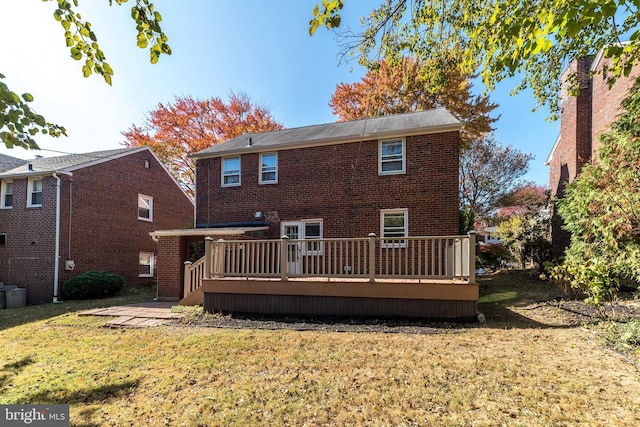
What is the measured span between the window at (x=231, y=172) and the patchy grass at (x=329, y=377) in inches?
284

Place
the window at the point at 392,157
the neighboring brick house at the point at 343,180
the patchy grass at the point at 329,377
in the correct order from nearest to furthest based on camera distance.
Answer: the patchy grass at the point at 329,377 < the neighboring brick house at the point at 343,180 < the window at the point at 392,157

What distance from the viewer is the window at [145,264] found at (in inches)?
653

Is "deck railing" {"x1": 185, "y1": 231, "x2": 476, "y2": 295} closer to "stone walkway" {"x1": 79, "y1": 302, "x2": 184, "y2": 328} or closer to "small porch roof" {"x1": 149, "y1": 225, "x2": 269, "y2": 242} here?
"stone walkway" {"x1": 79, "y1": 302, "x2": 184, "y2": 328}

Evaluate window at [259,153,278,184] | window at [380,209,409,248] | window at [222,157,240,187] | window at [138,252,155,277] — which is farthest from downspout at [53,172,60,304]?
window at [380,209,409,248]

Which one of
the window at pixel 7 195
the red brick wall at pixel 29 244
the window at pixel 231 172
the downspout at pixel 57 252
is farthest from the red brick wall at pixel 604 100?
the window at pixel 7 195

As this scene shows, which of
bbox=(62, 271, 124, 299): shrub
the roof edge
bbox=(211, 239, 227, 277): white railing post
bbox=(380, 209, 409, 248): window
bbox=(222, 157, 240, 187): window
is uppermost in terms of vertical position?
the roof edge

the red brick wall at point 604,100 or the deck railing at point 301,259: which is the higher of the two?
the red brick wall at point 604,100

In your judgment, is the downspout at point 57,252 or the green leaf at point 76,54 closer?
the green leaf at point 76,54

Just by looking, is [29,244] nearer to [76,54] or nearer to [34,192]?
[34,192]

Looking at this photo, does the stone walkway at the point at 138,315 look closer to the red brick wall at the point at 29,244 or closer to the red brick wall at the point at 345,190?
the red brick wall at the point at 345,190

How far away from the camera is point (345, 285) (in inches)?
294

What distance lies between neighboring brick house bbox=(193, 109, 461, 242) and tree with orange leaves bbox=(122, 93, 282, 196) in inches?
375

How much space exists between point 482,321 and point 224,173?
34.7 feet

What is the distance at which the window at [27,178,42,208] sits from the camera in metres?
13.7
